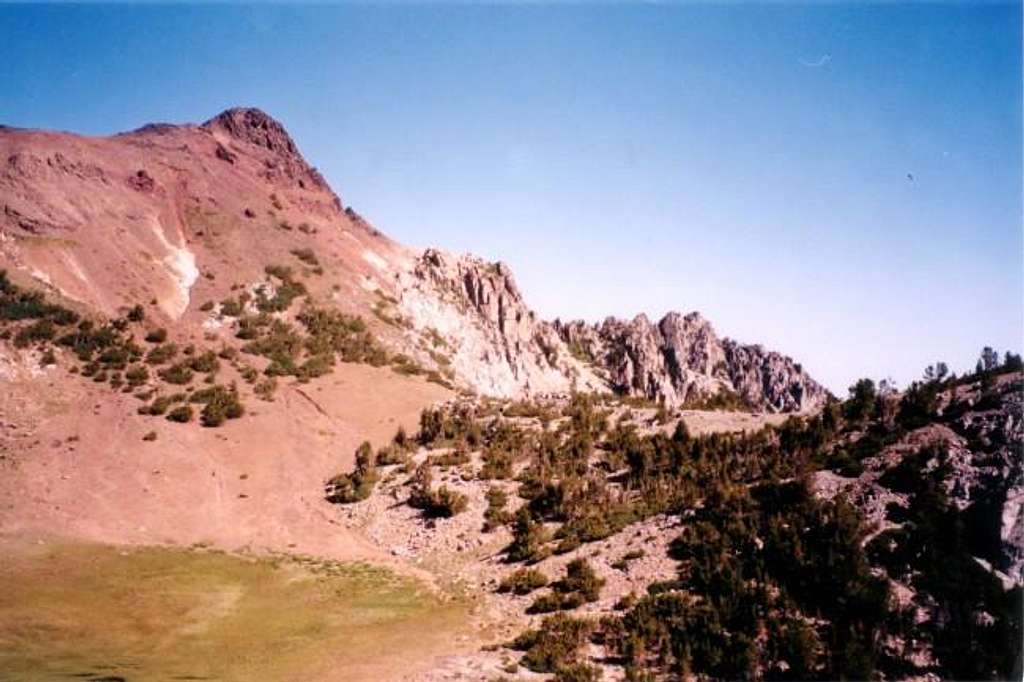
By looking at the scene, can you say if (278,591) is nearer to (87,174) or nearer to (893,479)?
(893,479)

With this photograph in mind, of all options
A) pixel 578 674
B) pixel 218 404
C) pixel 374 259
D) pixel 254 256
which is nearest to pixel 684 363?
pixel 374 259

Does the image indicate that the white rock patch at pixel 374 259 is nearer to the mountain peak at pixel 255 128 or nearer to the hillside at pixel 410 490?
the hillside at pixel 410 490

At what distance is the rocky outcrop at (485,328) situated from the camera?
57.2 metres

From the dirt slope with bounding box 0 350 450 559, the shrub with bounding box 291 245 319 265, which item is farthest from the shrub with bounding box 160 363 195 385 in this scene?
the shrub with bounding box 291 245 319 265

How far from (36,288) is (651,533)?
40.9 meters

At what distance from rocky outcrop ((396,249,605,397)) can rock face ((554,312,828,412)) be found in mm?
5129

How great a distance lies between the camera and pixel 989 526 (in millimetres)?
17062

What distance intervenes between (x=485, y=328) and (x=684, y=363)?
32869mm

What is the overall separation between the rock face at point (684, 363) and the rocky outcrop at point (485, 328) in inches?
202

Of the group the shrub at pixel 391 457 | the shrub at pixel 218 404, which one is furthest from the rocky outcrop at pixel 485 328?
the shrub at pixel 218 404

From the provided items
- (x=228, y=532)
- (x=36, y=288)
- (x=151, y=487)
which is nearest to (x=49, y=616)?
(x=228, y=532)

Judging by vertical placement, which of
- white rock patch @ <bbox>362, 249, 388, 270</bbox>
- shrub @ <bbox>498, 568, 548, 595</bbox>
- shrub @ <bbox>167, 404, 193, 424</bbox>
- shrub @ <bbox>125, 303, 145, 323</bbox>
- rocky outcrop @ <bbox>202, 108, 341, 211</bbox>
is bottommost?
shrub @ <bbox>498, 568, 548, 595</bbox>

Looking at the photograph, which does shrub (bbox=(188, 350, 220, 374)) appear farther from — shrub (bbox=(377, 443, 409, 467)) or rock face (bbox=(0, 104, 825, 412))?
shrub (bbox=(377, 443, 409, 467))

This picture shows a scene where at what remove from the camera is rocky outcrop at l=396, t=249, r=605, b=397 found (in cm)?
5722
